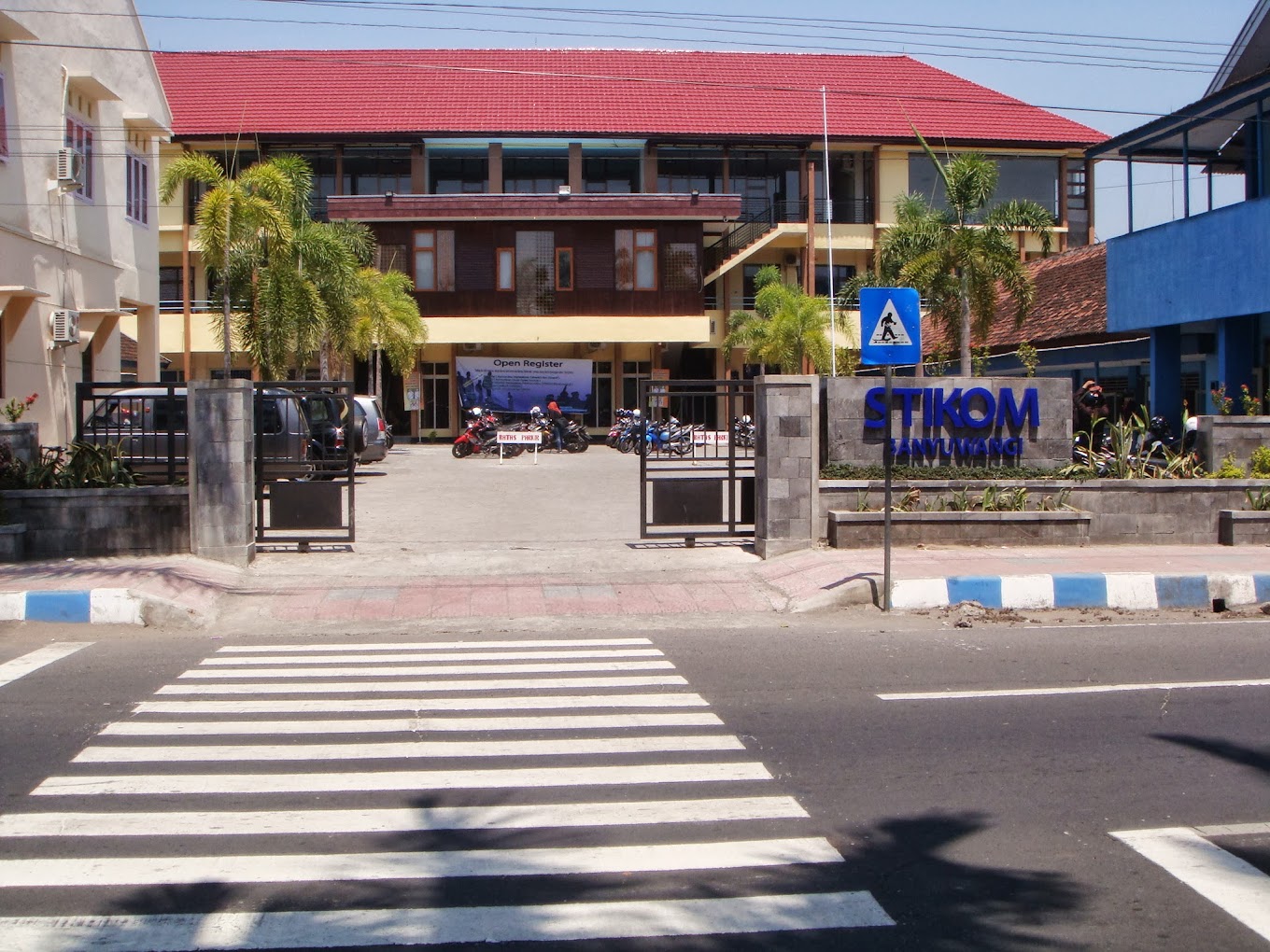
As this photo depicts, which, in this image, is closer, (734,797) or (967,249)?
(734,797)

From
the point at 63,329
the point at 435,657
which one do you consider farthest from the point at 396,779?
the point at 63,329

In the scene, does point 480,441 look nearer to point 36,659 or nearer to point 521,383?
point 521,383

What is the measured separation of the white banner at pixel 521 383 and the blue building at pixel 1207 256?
20.6 metres

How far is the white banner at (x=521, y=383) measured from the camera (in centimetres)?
4253

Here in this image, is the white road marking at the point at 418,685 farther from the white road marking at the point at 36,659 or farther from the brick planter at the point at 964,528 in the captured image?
the brick planter at the point at 964,528

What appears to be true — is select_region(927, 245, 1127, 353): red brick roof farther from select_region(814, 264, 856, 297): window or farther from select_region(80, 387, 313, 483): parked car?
select_region(80, 387, 313, 483): parked car

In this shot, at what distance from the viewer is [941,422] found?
1556 centimetres

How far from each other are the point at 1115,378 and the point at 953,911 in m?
26.6

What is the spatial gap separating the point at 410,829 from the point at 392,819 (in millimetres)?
182

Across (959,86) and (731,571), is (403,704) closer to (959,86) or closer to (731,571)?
(731,571)

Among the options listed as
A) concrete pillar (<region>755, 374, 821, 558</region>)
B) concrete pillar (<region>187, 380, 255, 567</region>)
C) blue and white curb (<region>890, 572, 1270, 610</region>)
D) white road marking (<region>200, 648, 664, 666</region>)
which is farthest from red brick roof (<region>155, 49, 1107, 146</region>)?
white road marking (<region>200, 648, 664, 666</region>)

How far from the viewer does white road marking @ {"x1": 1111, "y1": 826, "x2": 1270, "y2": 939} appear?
16.1ft

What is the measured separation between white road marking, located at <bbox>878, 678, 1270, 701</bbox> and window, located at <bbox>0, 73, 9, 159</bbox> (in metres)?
17.8

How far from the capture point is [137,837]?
570cm
